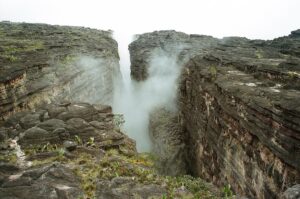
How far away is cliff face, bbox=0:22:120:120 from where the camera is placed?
2878 centimetres

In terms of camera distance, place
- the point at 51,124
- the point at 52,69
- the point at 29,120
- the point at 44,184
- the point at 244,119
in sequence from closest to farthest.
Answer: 1. the point at 44,184
2. the point at 51,124
3. the point at 29,120
4. the point at 244,119
5. the point at 52,69

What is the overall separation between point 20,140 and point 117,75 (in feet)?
120

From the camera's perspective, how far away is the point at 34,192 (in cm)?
1544

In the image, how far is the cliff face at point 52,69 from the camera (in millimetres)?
28781

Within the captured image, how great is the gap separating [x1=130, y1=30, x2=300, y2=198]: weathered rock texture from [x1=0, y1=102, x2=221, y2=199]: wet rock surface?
4.68 m

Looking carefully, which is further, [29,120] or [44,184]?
[29,120]

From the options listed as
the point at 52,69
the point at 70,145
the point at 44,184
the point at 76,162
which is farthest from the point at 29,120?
the point at 52,69

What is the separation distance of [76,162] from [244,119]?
11157 mm

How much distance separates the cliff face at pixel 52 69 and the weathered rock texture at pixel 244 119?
415 inches

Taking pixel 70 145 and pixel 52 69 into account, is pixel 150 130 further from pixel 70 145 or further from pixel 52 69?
pixel 70 145

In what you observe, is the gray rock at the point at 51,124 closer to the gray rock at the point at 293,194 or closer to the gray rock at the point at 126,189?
the gray rock at the point at 126,189

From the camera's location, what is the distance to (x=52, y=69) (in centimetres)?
3494

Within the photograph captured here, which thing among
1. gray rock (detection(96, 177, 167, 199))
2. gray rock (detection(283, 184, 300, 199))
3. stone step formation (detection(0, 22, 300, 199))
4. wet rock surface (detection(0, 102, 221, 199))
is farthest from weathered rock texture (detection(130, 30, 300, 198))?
gray rock (detection(96, 177, 167, 199))

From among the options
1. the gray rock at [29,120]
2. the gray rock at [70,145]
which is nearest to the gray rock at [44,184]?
the gray rock at [70,145]
